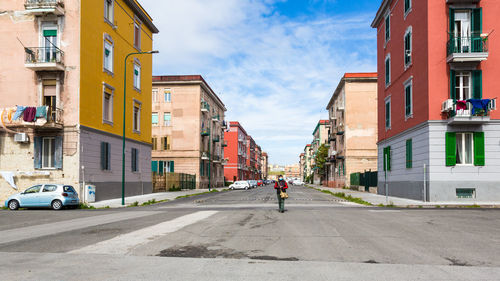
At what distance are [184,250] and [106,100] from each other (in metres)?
22.2

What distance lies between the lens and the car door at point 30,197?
20531 millimetres

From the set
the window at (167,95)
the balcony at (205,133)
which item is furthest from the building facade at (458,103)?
the window at (167,95)

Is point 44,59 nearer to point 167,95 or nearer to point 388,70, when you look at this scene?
point 388,70

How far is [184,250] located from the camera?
7.86 metres

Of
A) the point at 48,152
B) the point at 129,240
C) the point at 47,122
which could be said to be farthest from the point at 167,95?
the point at 129,240

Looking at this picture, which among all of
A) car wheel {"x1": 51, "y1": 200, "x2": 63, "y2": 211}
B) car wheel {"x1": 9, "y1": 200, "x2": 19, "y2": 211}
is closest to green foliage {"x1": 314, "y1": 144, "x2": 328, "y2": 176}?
car wheel {"x1": 51, "y1": 200, "x2": 63, "y2": 211}

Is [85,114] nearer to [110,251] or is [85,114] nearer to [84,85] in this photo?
[84,85]

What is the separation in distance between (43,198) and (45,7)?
11.1 metres

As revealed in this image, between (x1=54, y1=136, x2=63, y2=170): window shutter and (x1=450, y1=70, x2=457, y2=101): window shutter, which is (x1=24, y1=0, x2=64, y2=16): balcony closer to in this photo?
(x1=54, y1=136, x2=63, y2=170): window shutter

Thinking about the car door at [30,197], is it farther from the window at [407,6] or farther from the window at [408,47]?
the window at [407,6]

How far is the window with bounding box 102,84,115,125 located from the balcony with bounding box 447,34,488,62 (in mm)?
21134

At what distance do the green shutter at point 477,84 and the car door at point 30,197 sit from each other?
23.6 meters

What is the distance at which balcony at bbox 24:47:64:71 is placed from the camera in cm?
2315

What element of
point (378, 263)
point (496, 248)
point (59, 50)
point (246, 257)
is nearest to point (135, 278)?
point (246, 257)
